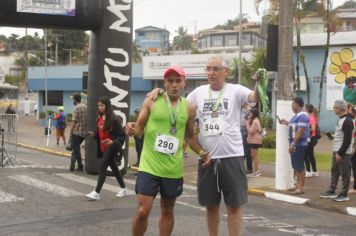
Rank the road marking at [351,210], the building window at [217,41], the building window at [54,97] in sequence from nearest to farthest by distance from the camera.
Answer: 1. the road marking at [351,210]
2. the building window at [54,97]
3. the building window at [217,41]

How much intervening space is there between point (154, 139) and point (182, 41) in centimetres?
9957

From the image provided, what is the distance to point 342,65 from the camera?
2698 cm

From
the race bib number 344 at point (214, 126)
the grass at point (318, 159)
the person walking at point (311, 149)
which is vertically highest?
the race bib number 344 at point (214, 126)

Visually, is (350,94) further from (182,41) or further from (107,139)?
(182,41)

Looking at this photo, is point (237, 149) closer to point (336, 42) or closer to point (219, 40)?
point (336, 42)

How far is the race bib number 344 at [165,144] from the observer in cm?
552

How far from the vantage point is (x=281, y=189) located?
10773mm

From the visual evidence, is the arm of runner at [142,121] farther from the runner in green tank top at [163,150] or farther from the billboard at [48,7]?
the billboard at [48,7]

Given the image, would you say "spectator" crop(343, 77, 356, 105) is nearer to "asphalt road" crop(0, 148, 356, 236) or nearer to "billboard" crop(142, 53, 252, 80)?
"asphalt road" crop(0, 148, 356, 236)

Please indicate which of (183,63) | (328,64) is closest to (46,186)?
(328,64)

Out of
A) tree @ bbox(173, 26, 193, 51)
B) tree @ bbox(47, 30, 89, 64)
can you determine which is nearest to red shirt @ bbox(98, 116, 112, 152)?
tree @ bbox(47, 30, 89, 64)

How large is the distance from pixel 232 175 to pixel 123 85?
736 centimetres

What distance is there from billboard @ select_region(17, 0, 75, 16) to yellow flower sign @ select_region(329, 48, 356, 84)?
1735 centimetres

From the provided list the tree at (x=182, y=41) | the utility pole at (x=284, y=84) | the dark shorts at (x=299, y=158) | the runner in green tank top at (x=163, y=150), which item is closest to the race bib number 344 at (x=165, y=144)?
the runner in green tank top at (x=163, y=150)
